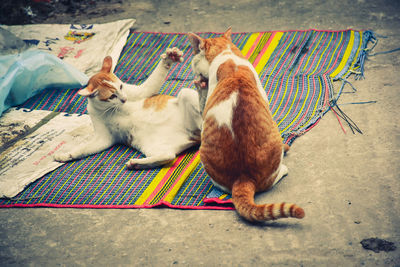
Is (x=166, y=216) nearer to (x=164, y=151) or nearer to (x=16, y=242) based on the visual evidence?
(x=164, y=151)

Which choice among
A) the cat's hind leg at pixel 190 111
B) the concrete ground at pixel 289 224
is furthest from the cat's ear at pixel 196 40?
the concrete ground at pixel 289 224

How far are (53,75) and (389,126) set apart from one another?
9.30 ft

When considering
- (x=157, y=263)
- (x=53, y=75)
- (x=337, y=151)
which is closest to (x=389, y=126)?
(x=337, y=151)

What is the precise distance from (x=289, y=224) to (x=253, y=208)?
0.22 m

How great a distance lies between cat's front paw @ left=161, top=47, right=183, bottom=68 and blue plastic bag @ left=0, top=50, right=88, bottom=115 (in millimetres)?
1184

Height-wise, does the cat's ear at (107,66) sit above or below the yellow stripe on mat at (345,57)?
above

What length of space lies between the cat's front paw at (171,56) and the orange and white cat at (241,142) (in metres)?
0.67

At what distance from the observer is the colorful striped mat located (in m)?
2.67

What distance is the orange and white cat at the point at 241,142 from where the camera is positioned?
2.26 metres

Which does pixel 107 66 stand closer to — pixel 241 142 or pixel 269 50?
pixel 241 142

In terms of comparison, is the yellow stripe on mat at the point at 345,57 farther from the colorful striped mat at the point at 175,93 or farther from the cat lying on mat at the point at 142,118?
the cat lying on mat at the point at 142,118

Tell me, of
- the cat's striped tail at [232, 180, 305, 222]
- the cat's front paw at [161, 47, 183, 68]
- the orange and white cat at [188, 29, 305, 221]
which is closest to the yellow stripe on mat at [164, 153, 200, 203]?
the orange and white cat at [188, 29, 305, 221]

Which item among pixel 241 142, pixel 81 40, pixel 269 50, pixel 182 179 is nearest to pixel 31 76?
pixel 81 40

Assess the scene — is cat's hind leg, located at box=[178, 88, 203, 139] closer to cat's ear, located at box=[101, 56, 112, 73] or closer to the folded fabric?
cat's ear, located at box=[101, 56, 112, 73]
